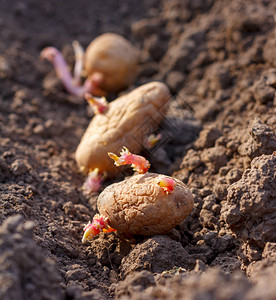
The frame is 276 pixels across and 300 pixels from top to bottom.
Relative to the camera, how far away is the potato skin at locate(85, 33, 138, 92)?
5250 millimetres

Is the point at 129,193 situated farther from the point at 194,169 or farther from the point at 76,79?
the point at 76,79

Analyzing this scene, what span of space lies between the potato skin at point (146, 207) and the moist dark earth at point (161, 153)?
0.14 meters

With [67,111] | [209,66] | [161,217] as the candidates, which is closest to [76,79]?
[67,111]

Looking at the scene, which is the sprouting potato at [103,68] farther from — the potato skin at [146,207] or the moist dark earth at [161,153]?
the potato skin at [146,207]

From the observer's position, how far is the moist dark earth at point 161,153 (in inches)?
91.9

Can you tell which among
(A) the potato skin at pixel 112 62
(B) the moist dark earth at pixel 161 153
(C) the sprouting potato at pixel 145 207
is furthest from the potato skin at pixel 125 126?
(A) the potato skin at pixel 112 62

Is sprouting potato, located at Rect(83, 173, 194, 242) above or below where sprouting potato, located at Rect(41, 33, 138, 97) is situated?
below

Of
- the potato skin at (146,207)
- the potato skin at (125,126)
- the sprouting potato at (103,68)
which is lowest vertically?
the potato skin at (146,207)

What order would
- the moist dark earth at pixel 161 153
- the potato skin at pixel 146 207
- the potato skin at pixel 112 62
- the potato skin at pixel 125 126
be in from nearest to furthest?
the moist dark earth at pixel 161 153 < the potato skin at pixel 146 207 < the potato skin at pixel 125 126 < the potato skin at pixel 112 62

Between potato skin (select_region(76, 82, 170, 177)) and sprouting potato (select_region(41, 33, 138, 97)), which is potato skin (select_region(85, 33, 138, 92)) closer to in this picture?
sprouting potato (select_region(41, 33, 138, 97))

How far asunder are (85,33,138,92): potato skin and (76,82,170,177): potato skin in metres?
1.40

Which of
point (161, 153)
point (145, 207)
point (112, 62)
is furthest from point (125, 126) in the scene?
point (112, 62)

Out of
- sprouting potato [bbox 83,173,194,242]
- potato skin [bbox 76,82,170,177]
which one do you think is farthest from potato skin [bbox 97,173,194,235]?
potato skin [bbox 76,82,170,177]

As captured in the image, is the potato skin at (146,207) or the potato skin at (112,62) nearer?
the potato skin at (146,207)
